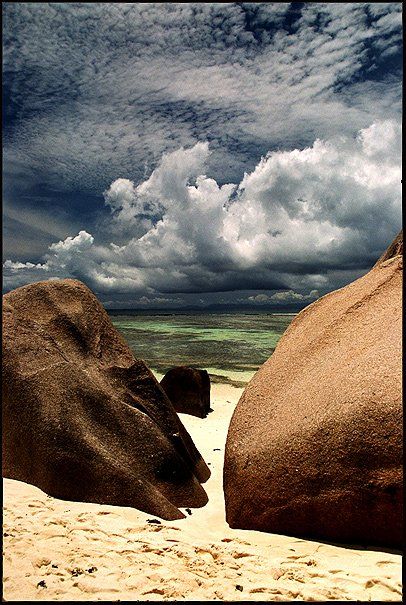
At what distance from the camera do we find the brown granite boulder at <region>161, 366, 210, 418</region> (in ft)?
33.7

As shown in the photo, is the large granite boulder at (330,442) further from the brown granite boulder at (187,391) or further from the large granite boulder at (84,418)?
the brown granite boulder at (187,391)

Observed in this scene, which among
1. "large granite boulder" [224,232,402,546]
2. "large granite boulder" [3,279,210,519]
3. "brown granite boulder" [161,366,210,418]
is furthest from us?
"brown granite boulder" [161,366,210,418]

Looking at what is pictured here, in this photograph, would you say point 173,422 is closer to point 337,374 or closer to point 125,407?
point 125,407

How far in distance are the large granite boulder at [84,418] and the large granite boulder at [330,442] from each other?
30.3 inches

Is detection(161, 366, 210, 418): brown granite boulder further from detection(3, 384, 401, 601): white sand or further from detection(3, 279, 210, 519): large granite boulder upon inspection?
detection(3, 384, 401, 601): white sand

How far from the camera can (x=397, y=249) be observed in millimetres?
5422

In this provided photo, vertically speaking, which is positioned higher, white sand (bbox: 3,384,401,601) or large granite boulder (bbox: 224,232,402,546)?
large granite boulder (bbox: 224,232,402,546)

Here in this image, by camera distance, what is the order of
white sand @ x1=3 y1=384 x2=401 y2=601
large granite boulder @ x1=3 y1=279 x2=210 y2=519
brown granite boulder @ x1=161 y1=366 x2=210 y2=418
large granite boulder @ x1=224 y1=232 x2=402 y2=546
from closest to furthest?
white sand @ x1=3 y1=384 x2=401 y2=601 → large granite boulder @ x1=224 y1=232 x2=402 y2=546 → large granite boulder @ x1=3 y1=279 x2=210 y2=519 → brown granite boulder @ x1=161 y1=366 x2=210 y2=418

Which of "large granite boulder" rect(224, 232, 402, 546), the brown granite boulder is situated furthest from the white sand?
the brown granite boulder

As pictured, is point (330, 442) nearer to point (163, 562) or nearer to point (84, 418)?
point (163, 562)

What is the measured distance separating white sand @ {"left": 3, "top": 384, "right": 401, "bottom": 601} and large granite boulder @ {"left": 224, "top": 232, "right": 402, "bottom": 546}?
0.17 m

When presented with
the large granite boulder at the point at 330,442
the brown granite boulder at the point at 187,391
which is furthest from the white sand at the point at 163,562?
the brown granite boulder at the point at 187,391

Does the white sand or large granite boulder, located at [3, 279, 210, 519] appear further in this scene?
large granite boulder, located at [3, 279, 210, 519]

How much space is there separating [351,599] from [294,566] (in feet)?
1.53
